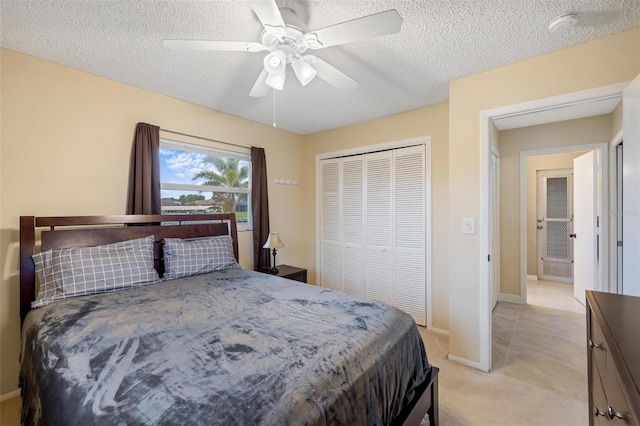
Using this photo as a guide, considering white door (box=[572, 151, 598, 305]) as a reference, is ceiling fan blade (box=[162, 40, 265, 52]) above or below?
above

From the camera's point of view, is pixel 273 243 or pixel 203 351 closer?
pixel 203 351

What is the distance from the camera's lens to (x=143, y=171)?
2518 millimetres

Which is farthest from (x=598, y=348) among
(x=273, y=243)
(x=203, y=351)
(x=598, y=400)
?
(x=273, y=243)

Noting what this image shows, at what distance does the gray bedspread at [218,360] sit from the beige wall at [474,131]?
943 millimetres

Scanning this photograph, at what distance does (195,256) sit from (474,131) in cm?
269

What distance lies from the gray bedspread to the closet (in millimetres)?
1582

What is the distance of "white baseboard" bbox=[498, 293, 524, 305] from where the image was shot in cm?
387

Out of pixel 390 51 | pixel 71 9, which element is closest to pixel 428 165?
pixel 390 51

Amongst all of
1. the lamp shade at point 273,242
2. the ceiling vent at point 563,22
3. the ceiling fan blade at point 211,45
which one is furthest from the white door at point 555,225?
the ceiling fan blade at point 211,45

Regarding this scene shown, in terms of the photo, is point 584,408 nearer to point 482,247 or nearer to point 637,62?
point 482,247

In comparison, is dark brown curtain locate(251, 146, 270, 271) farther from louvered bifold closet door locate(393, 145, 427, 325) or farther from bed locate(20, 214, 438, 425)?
louvered bifold closet door locate(393, 145, 427, 325)

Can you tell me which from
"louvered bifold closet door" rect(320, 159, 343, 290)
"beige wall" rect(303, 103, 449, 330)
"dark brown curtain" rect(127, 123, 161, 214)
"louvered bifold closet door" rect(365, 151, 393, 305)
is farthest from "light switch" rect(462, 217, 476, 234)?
"dark brown curtain" rect(127, 123, 161, 214)

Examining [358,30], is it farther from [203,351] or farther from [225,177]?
[225,177]

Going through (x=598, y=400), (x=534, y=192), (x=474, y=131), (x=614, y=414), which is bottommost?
(x=598, y=400)
